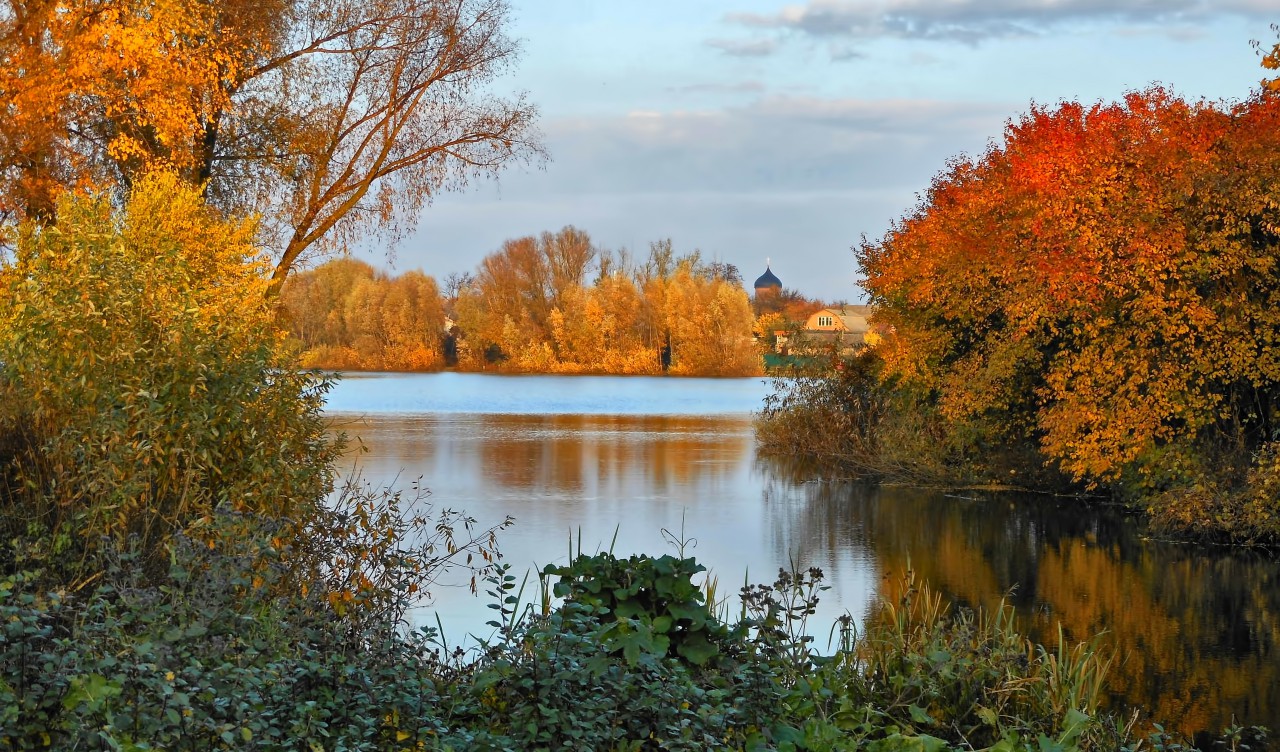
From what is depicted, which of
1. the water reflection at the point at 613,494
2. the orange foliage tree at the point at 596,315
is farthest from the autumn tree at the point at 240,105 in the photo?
the orange foliage tree at the point at 596,315

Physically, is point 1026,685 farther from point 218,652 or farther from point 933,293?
point 933,293

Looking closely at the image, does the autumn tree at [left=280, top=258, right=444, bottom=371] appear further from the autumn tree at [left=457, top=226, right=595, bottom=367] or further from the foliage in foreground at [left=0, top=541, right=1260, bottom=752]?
the foliage in foreground at [left=0, top=541, right=1260, bottom=752]

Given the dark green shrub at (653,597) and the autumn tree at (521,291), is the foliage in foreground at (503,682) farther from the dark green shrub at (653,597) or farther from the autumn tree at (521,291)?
the autumn tree at (521,291)

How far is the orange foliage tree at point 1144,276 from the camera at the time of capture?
1584 cm

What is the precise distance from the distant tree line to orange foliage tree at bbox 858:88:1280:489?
Answer: 6963 centimetres

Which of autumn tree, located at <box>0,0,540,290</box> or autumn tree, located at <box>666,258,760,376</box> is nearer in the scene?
autumn tree, located at <box>0,0,540,290</box>

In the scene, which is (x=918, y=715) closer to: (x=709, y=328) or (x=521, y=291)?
(x=709, y=328)

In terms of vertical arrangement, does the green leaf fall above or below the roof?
below

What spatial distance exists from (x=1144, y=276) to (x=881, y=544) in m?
4.63

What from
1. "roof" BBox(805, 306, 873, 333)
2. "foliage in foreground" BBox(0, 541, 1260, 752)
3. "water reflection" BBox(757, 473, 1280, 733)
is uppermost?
"roof" BBox(805, 306, 873, 333)

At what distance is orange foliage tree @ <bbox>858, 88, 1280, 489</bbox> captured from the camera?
15.8 meters

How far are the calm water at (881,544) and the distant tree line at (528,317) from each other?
2209 inches

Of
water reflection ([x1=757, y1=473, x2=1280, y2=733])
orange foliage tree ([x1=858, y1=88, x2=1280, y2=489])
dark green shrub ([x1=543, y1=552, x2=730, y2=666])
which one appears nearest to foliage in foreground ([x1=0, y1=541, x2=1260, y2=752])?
dark green shrub ([x1=543, y1=552, x2=730, y2=666])

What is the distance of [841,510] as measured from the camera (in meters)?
19.5
